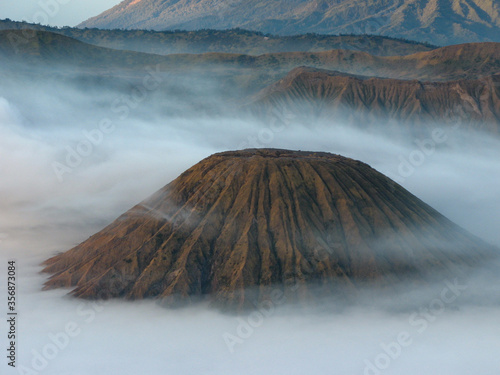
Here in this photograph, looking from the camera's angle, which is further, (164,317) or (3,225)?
(3,225)

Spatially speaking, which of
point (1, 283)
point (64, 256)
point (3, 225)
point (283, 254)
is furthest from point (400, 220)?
point (3, 225)

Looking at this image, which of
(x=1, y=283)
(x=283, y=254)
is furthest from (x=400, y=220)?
(x=1, y=283)

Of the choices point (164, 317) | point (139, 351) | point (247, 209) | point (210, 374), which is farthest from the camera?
point (247, 209)

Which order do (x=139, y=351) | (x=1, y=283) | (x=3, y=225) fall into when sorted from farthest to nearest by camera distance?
1. (x=3, y=225)
2. (x=1, y=283)
3. (x=139, y=351)

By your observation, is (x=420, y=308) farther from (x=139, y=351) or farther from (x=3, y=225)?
(x=3, y=225)

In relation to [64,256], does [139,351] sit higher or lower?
lower

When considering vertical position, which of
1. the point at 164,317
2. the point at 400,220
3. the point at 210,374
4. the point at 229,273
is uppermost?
the point at 400,220

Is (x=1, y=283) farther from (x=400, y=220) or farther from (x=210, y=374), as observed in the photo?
(x=400, y=220)
